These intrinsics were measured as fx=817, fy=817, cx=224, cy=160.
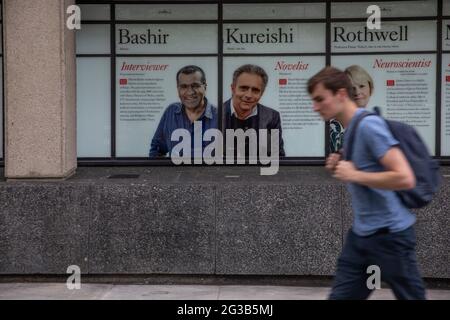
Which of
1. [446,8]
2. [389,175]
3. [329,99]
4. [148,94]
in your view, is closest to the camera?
[389,175]

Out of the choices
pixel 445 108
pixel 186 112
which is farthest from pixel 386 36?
pixel 186 112

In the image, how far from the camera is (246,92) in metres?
9.33

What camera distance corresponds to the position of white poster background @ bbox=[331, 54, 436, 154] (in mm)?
→ 9203

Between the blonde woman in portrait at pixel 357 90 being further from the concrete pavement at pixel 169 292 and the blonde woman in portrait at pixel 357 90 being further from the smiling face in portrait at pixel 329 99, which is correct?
the smiling face in portrait at pixel 329 99

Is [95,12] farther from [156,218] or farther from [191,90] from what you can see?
[156,218]

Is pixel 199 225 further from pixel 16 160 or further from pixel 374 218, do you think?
pixel 374 218

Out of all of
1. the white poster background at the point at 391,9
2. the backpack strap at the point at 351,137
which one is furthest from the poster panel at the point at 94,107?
the backpack strap at the point at 351,137

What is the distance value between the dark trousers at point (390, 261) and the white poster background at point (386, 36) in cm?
491

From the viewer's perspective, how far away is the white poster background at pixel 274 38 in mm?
9211

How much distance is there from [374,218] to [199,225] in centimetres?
383

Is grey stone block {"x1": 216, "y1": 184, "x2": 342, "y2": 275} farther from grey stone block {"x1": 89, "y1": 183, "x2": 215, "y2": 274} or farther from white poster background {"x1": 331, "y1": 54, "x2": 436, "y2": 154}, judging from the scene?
white poster background {"x1": 331, "y1": 54, "x2": 436, "y2": 154}

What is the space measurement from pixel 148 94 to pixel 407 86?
294 cm

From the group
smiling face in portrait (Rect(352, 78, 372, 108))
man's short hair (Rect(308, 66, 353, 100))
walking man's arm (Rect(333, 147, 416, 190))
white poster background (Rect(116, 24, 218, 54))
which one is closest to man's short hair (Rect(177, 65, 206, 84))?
white poster background (Rect(116, 24, 218, 54))
